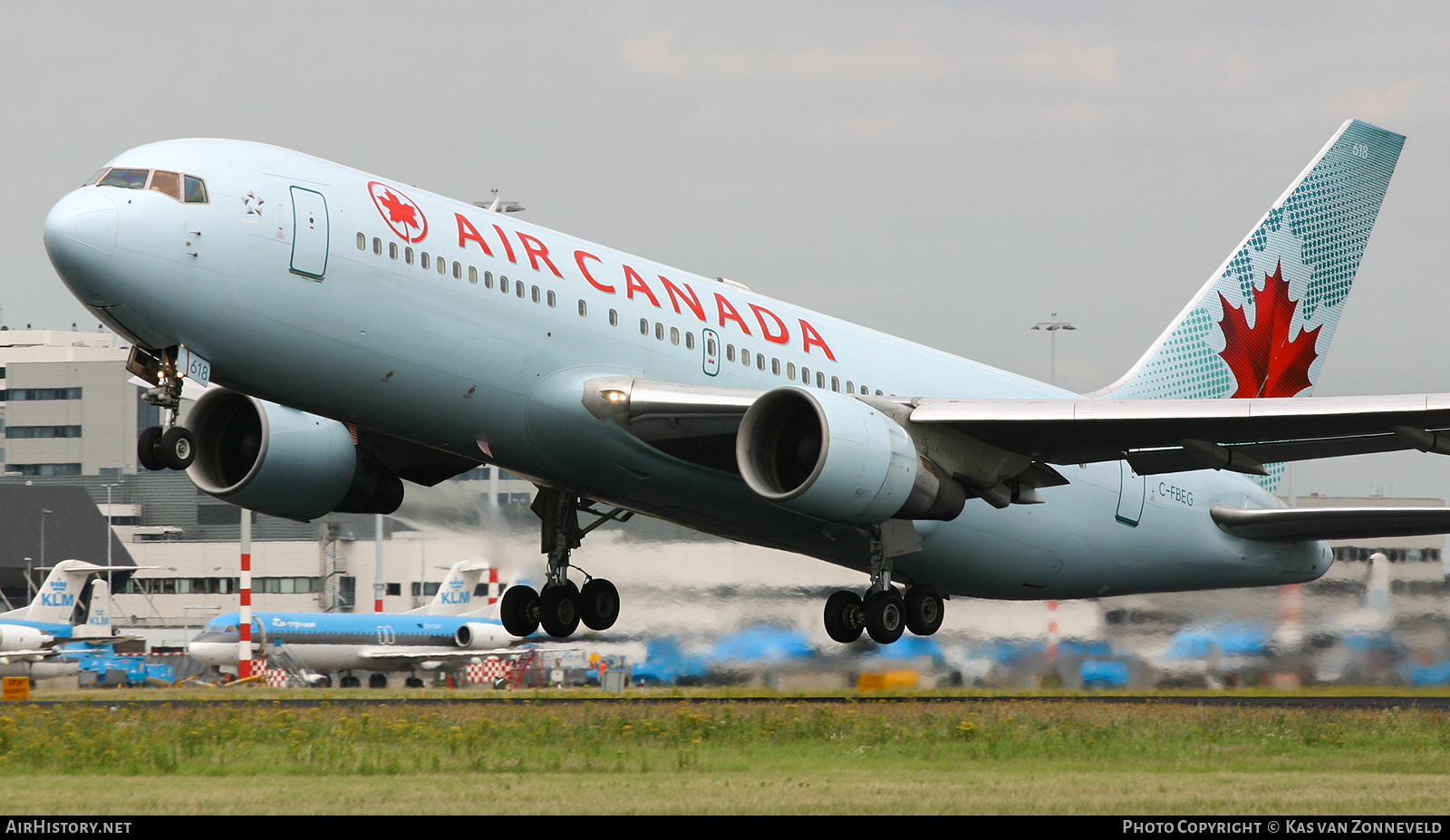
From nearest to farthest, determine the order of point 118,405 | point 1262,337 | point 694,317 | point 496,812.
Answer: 1. point 496,812
2. point 694,317
3. point 1262,337
4. point 118,405

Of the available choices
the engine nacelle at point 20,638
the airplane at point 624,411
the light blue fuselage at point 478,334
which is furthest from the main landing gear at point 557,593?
the engine nacelle at point 20,638

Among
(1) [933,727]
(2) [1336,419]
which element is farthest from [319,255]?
(2) [1336,419]

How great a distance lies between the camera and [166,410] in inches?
767

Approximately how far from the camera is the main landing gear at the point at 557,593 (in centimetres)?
2667

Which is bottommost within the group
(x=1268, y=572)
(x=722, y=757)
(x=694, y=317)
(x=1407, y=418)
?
(x=722, y=757)

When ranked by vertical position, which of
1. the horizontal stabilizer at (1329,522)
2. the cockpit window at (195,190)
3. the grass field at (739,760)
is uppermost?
the cockpit window at (195,190)

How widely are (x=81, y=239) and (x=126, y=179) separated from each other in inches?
43.3

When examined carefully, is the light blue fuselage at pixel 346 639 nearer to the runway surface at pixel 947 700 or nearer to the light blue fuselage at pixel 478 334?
the runway surface at pixel 947 700

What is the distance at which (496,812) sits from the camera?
560 inches

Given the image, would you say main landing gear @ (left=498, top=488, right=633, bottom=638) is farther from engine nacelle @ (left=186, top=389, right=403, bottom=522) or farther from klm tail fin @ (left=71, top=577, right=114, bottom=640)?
klm tail fin @ (left=71, top=577, right=114, bottom=640)

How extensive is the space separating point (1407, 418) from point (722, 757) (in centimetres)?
1028

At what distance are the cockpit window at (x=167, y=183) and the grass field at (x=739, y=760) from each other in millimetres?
6598

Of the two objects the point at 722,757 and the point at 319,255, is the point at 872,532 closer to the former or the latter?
the point at 722,757

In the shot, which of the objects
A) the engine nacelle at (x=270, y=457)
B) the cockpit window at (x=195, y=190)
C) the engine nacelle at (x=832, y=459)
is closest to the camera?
the cockpit window at (x=195, y=190)
